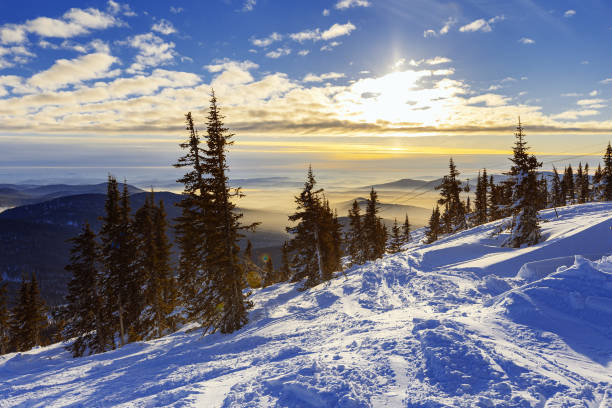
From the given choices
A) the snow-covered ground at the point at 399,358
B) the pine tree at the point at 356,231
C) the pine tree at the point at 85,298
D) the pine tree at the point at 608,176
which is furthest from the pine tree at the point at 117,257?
the pine tree at the point at 608,176

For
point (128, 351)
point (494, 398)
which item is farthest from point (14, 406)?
point (494, 398)

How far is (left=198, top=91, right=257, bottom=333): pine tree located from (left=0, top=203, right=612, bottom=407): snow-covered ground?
1627mm

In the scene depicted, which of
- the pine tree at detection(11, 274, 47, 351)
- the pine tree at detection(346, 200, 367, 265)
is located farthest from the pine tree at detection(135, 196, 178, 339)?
the pine tree at detection(346, 200, 367, 265)

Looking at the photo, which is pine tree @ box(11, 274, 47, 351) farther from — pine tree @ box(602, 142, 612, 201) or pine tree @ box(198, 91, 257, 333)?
pine tree @ box(602, 142, 612, 201)

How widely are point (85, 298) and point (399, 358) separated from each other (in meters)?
27.1

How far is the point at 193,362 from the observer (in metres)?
10.9

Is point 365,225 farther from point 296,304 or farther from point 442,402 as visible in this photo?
point 442,402

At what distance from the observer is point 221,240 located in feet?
55.7

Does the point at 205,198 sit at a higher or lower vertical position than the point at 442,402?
higher

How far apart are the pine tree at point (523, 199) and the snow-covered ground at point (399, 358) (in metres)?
7.28

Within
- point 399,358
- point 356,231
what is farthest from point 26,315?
point 399,358

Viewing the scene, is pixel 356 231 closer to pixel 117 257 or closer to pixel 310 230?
pixel 310 230

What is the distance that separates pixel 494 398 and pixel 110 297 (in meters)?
28.4

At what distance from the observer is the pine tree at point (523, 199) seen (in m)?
23.2
